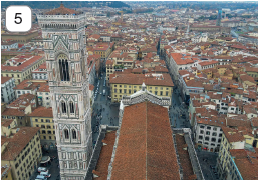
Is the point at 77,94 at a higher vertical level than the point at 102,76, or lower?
higher

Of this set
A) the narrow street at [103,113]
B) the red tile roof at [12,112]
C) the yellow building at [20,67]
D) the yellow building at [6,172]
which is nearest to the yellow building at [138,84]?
the narrow street at [103,113]

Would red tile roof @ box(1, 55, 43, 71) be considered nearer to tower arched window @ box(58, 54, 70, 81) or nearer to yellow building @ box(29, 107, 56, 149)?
yellow building @ box(29, 107, 56, 149)

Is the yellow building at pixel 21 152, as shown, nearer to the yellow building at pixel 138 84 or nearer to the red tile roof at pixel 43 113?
the red tile roof at pixel 43 113

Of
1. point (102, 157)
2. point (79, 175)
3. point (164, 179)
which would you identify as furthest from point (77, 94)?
point (164, 179)

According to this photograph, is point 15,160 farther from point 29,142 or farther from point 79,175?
point 79,175

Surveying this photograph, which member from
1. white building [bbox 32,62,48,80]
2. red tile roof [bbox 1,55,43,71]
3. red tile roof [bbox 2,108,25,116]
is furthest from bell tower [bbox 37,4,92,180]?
red tile roof [bbox 1,55,43,71]

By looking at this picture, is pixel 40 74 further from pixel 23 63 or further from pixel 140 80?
pixel 140 80
